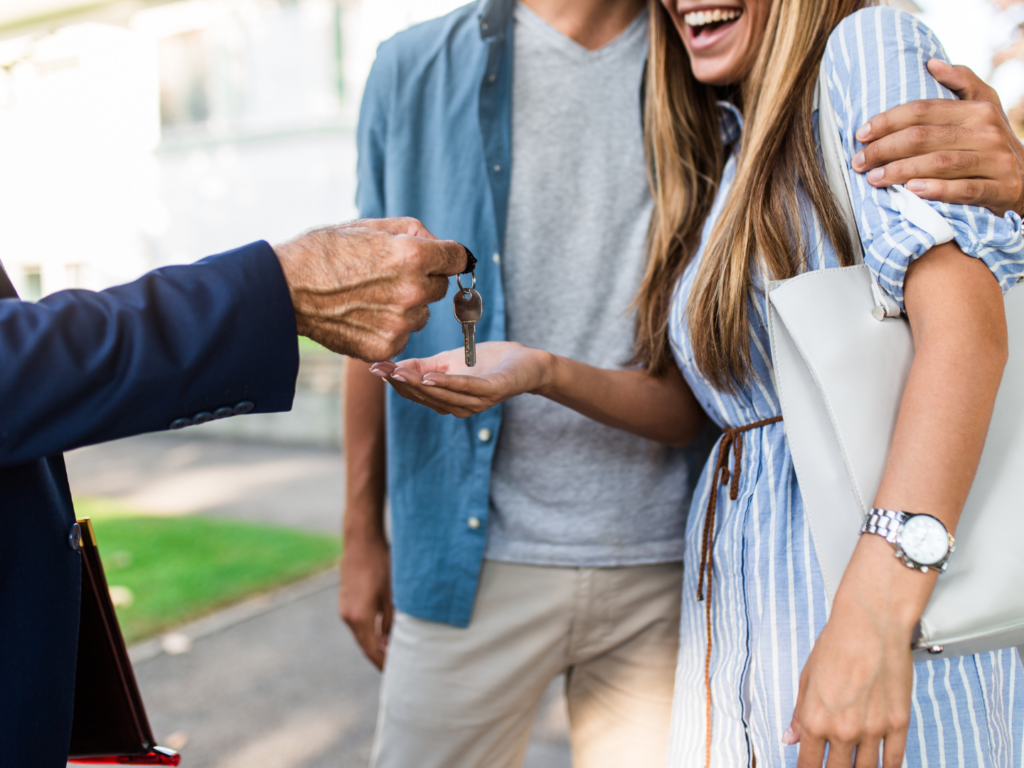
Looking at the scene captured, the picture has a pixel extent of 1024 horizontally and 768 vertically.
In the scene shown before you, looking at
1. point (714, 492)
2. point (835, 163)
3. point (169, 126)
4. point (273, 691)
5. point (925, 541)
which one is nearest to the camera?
point (925, 541)

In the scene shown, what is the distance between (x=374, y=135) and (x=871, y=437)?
1260 mm

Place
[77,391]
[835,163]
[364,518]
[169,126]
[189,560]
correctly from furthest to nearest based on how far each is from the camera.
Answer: [169,126] → [189,560] → [364,518] → [835,163] → [77,391]

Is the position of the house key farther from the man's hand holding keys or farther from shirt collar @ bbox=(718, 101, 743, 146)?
shirt collar @ bbox=(718, 101, 743, 146)

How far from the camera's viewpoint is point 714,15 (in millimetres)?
1584

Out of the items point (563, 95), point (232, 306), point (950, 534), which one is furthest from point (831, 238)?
point (232, 306)

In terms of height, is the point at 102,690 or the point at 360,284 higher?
the point at 360,284

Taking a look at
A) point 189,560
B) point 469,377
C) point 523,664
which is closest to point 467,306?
point 469,377

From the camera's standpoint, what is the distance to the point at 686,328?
1476 millimetres

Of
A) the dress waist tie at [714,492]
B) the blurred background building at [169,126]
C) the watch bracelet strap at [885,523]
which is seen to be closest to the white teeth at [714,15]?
the dress waist tie at [714,492]

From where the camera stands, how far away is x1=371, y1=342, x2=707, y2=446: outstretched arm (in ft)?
4.28

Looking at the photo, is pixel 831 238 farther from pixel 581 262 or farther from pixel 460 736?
pixel 460 736

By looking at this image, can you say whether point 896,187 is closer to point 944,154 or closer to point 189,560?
point 944,154

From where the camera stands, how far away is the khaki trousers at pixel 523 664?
1.71 meters

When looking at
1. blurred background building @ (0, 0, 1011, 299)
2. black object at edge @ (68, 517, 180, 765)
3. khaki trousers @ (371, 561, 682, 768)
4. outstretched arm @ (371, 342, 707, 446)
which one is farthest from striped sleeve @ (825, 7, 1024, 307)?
blurred background building @ (0, 0, 1011, 299)
